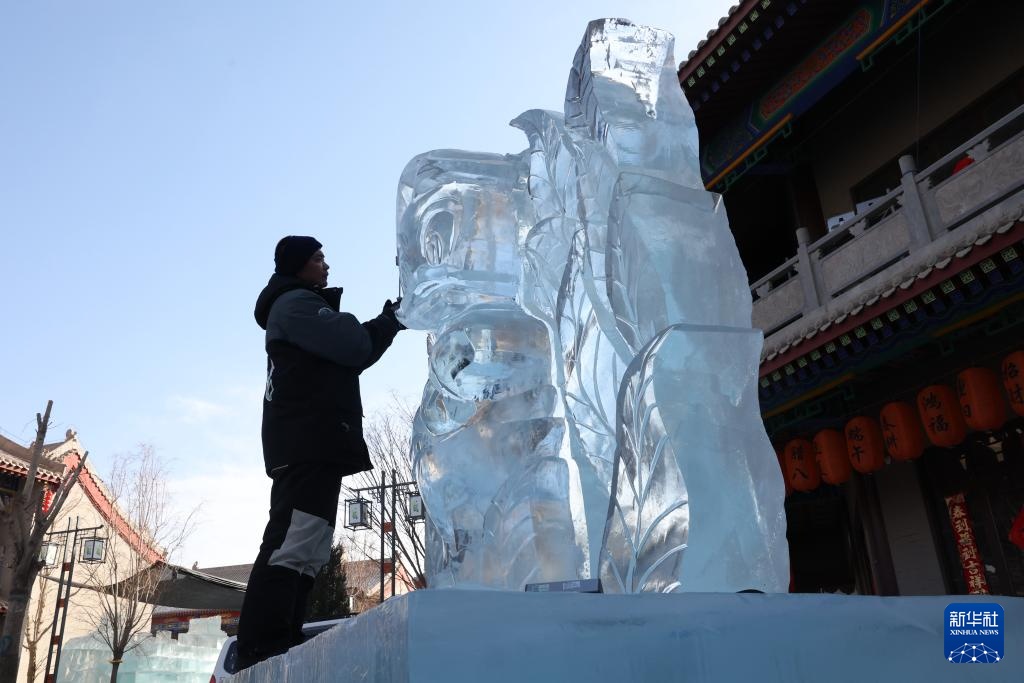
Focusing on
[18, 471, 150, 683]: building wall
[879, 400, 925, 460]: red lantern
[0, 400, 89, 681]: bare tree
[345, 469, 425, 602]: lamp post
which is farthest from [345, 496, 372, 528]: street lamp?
[879, 400, 925, 460]: red lantern

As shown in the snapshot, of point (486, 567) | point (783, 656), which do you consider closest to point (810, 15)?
point (486, 567)

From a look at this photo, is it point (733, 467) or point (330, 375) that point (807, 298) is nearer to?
point (330, 375)

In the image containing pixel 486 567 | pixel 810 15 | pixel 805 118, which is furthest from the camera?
pixel 805 118

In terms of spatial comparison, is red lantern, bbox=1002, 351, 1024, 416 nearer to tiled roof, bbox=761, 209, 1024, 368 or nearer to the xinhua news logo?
tiled roof, bbox=761, 209, 1024, 368

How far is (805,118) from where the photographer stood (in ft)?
27.1

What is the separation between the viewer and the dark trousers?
1.78 m

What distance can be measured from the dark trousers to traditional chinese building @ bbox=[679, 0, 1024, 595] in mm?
4255

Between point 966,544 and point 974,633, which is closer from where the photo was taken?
point 974,633

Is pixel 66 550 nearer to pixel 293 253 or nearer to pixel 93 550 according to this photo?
pixel 93 550

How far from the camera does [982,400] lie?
17.8ft

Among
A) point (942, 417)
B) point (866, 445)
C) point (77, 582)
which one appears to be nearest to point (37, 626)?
point (77, 582)

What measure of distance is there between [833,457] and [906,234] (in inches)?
75.4

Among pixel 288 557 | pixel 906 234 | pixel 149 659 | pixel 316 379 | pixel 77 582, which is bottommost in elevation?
pixel 149 659

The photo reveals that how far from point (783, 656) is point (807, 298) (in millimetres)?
6053
